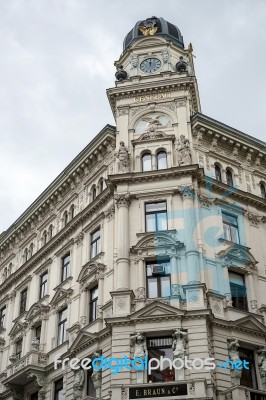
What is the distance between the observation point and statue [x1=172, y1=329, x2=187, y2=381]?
31.6m

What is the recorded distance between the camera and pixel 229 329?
34531 millimetres

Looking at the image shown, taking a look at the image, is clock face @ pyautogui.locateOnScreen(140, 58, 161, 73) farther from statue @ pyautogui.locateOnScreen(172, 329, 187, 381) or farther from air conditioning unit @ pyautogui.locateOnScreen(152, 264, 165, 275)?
statue @ pyautogui.locateOnScreen(172, 329, 187, 381)

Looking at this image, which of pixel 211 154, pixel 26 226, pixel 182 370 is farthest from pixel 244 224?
pixel 26 226

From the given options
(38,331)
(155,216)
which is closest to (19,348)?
(38,331)

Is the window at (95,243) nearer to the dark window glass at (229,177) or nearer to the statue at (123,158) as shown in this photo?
the statue at (123,158)

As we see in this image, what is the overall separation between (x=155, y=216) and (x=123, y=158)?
501 centimetres

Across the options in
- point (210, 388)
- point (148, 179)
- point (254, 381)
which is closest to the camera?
point (210, 388)

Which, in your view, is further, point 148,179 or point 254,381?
point 148,179

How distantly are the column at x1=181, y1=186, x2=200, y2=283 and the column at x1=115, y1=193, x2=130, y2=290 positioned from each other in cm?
372

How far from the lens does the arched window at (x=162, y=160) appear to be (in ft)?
134

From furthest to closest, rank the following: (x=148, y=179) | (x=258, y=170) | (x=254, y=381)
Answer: (x=258, y=170)
(x=148, y=179)
(x=254, y=381)

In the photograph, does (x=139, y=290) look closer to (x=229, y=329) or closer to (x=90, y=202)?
(x=229, y=329)

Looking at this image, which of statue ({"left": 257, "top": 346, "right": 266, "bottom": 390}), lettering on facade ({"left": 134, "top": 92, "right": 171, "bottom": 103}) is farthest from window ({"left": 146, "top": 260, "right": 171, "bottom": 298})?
lettering on facade ({"left": 134, "top": 92, "right": 171, "bottom": 103})

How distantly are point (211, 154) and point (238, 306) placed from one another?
38.7 ft
